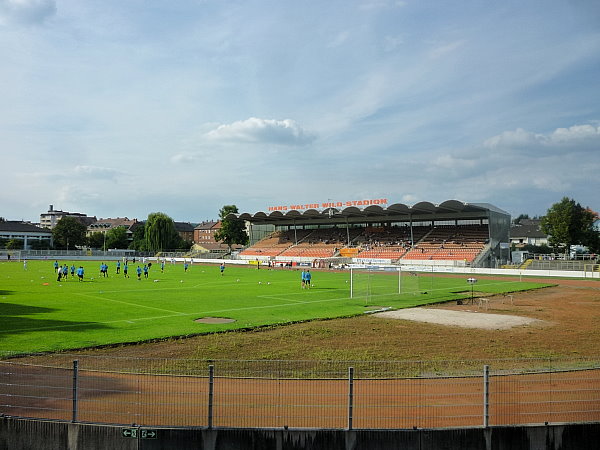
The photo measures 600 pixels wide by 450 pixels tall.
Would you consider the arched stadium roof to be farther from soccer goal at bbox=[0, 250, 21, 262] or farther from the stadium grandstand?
soccer goal at bbox=[0, 250, 21, 262]

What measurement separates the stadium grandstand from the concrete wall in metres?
59.0

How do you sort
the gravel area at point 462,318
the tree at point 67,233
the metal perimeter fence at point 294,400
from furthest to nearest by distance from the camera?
1. the tree at point 67,233
2. the gravel area at point 462,318
3. the metal perimeter fence at point 294,400

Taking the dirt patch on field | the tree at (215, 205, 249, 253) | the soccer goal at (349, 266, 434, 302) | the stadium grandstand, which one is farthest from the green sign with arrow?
the tree at (215, 205, 249, 253)

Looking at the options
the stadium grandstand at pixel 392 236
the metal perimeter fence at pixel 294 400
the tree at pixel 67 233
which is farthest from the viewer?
the tree at pixel 67 233

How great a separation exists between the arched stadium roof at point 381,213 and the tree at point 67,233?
54978 mm

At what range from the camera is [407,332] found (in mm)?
20016

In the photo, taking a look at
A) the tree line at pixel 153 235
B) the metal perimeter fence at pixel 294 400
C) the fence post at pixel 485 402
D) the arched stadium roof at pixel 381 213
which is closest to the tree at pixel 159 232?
the tree line at pixel 153 235

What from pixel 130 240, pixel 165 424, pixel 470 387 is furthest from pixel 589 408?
pixel 130 240

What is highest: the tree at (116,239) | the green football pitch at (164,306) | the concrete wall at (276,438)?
the tree at (116,239)

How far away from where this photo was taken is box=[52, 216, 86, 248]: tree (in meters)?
129

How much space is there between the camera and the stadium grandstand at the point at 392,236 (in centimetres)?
7050

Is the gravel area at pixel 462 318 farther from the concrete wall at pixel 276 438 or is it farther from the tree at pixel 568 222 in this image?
the tree at pixel 568 222

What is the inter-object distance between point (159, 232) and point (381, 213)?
56.3 meters

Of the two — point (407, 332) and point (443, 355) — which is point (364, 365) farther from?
point (407, 332)
